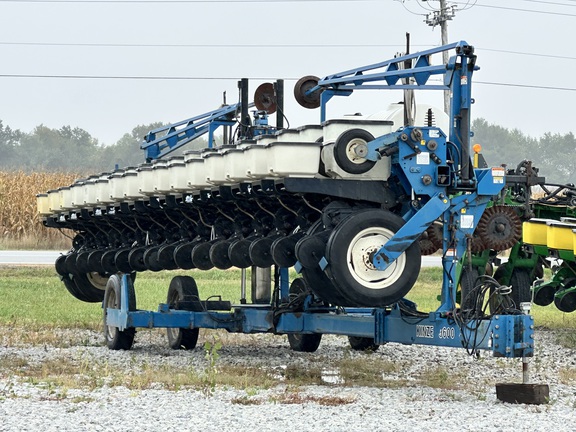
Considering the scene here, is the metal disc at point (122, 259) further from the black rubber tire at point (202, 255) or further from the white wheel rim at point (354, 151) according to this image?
the white wheel rim at point (354, 151)

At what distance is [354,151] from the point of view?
13375mm

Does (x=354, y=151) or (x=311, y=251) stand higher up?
(x=354, y=151)

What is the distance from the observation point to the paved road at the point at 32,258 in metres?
36.4

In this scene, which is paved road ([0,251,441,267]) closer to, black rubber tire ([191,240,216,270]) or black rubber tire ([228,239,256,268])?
black rubber tire ([191,240,216,270])

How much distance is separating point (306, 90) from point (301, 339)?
3.33 metres

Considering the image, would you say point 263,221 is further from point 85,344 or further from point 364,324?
point 85,344

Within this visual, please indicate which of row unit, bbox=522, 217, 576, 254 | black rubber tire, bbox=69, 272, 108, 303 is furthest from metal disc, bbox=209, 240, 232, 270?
black rubber tire, bbox=69, 272, 108, 303

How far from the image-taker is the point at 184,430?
1041 cm

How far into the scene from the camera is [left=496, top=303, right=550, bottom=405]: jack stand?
1205cm

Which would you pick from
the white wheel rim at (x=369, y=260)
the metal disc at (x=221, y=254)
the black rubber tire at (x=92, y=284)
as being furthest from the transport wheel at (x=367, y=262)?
the black rubber tire at (x=92, y=284)

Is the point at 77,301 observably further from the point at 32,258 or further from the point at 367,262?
the point at 367,262

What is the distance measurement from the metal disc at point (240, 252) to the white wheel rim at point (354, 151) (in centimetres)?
261

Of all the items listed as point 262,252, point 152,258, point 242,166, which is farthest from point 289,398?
point 152,258

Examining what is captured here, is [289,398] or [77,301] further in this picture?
[77,301]
